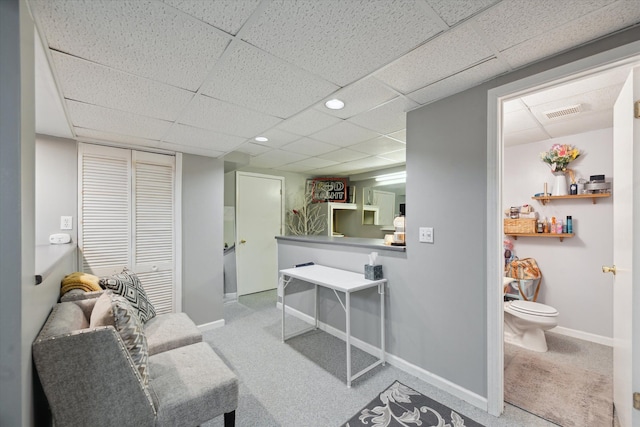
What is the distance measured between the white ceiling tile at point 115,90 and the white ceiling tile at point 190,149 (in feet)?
2.69

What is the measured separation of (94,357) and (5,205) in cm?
71

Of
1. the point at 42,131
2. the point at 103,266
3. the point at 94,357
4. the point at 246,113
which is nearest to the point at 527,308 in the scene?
the point at 246,113

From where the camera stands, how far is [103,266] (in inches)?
105

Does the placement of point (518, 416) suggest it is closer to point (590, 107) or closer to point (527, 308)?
point (527, 308)

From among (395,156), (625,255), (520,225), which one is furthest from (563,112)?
(395,156)

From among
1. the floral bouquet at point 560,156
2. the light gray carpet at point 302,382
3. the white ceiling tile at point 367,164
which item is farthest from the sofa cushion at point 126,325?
the floral bouquet at point 560,156

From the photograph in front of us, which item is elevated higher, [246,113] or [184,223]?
[246,113]

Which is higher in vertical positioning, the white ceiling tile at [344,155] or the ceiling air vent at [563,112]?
the ceiling air vent at [563,112]

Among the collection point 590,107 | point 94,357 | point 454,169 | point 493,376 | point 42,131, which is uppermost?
point 590,107

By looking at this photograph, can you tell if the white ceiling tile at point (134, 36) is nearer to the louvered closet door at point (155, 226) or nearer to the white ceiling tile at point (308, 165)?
the louvered closet door at point (155, 226)

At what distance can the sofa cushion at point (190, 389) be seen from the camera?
1.27 metres

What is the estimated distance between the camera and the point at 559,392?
6.43 feet

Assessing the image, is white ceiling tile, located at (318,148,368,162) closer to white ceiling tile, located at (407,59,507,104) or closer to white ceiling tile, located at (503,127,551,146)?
white ceiling tile, located at (407,59,507,104)

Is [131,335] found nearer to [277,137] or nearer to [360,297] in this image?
[360,297]
